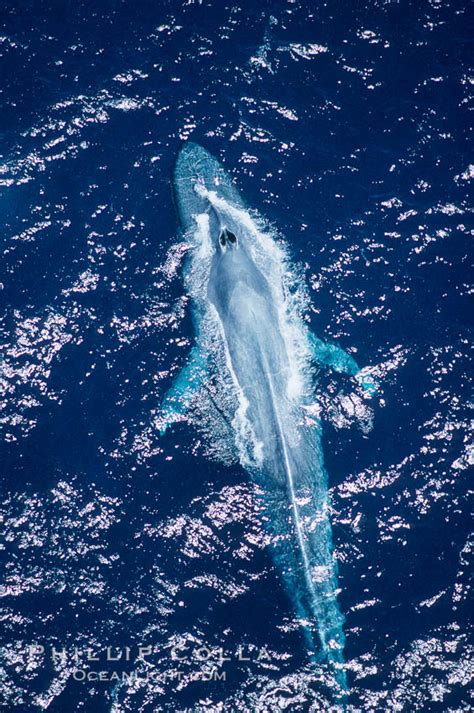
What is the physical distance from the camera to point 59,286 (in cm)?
1866

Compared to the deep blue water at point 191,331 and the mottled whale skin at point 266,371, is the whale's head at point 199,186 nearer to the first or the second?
the mottled whale skin at point 266,371

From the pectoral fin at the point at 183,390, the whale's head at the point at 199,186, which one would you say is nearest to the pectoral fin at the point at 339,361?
the pectoral fin at the point at 183,390

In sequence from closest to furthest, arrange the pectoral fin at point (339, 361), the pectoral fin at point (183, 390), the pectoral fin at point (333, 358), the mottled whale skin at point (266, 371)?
the mottled whale skin at point (266, 371) → the pectoral fin at point (183, 390) → the pectoral fin at point (339, 361) → the pectoral fin at point (333, 358)

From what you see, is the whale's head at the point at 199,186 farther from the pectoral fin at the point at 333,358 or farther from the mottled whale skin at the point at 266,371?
the pectoral fin at the point at 333,358

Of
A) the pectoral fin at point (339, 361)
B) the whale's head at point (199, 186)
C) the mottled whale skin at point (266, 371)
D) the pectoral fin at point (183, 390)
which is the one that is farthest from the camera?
the whale's head at point (199, 186)

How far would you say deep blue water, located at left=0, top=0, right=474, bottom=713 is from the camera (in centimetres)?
1448

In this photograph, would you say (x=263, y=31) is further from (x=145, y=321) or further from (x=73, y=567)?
(x=73, y=567)

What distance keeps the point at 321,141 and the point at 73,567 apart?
16.7 meters

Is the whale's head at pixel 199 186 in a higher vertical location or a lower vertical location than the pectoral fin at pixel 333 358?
higher

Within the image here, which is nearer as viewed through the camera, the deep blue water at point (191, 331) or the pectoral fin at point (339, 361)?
the deep blue water at point (191, 331)

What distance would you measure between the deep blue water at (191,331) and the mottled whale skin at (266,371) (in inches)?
18.2

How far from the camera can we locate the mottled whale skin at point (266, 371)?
14.8 metres

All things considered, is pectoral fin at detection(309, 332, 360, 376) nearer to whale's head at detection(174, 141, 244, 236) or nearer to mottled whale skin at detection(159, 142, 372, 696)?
mottled whale skin at detection(159, 142, 372, 696)

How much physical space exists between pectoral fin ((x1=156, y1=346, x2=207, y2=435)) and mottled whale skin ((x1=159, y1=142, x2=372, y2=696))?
0.10 feet
